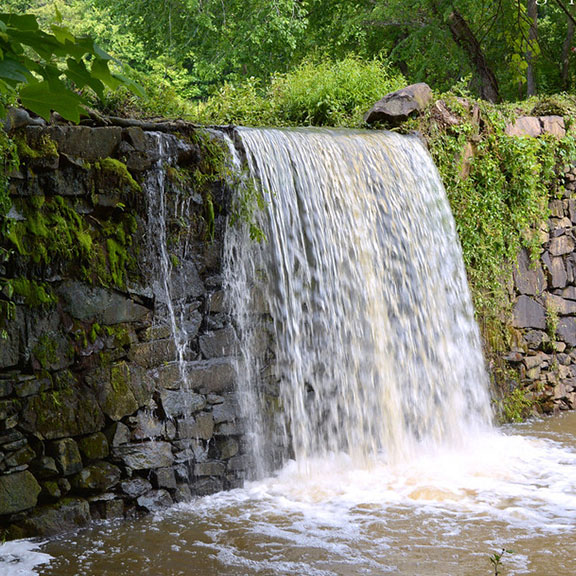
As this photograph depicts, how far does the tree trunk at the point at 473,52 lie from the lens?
13.1 meters

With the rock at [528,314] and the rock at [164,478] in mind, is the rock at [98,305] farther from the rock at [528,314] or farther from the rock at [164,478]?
the rock at [528,314]

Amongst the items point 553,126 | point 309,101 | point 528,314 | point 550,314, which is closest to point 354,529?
point 528,314

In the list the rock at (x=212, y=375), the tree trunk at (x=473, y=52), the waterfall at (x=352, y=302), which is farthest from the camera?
the tree trunk at (x=473, y=52)

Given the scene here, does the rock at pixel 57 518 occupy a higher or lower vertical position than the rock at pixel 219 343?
lower

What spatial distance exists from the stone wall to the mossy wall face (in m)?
3.71

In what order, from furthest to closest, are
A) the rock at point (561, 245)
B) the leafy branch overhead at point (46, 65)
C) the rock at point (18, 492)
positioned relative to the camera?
1. the rock at point (561, 245)
2. the rock at point (18, 492)
3. the leafy branch overhead at point (46, 65)

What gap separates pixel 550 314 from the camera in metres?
7.98

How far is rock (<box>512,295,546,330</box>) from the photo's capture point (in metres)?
7.78

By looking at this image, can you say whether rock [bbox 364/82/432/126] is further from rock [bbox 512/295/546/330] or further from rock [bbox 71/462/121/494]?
rock [bbox 71/462/121/494]

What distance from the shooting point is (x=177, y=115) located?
6816mm

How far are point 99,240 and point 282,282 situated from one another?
56.0 inches

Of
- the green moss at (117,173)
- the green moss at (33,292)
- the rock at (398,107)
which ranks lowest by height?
the green moss at (33,292)

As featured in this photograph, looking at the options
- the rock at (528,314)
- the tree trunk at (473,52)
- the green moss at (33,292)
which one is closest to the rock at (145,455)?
the green moss at (33,292)

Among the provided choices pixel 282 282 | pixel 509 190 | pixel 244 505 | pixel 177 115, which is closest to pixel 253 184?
pixel 282 282
